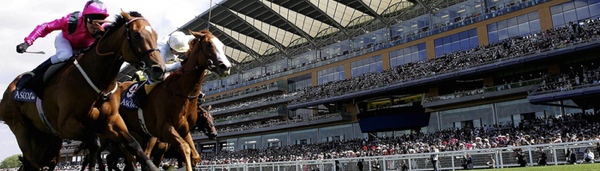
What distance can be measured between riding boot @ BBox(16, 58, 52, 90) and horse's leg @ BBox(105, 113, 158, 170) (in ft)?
4.07

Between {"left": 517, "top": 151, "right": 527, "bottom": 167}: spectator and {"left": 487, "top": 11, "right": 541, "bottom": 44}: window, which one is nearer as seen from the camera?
{"left": 517, "top": 151, "right": 527, "bottom": 167}: spectator

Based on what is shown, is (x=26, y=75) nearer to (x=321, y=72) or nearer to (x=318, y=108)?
(x=318, y=108)

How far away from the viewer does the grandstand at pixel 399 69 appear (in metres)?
29.2

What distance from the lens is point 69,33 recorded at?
5.65 m

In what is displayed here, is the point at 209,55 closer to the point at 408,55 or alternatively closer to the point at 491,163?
the point at 491,163

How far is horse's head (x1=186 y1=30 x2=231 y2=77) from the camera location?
21.7 ft

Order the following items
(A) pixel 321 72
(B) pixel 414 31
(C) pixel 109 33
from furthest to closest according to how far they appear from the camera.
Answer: (A) pixel 321 72 < (B) pixel 414 31 < (C) pixel 109 33

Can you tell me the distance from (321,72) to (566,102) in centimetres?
2576

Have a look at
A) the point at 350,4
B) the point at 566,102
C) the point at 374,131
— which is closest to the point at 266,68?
the point at 350,4

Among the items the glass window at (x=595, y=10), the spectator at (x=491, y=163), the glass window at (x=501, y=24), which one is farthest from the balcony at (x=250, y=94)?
the spectator at (x=491, y=163)

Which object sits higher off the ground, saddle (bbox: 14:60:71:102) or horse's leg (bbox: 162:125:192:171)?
saddle (bbox: 14:60:71:102)

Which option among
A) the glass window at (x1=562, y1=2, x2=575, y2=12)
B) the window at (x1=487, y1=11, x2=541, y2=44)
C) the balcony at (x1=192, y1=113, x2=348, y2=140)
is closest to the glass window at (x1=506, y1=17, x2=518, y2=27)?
the window at (x1=487, y1=11, x2=541, y2=44)

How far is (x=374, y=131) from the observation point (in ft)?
133

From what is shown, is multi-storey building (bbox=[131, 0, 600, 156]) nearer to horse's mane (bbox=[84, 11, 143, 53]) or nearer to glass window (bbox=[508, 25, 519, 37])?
glass window (bbox=[508, 25, 519, 37])
